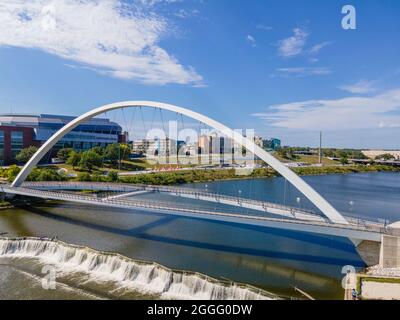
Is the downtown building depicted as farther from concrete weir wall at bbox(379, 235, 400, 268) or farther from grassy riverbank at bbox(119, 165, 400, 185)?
concrete weir wall at bbox(379, 235, 400, 268)

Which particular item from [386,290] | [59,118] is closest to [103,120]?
[59,118]

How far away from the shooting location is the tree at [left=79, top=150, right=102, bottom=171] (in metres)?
34.8

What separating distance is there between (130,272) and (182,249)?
9.46ft

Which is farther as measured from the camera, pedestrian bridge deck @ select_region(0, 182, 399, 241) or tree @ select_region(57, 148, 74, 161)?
tree @ select_region(57, 148, 74, 161)

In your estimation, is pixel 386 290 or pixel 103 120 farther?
pixel 103 120

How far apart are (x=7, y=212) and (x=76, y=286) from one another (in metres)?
12.6

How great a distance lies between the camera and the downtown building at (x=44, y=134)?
37.8 meters

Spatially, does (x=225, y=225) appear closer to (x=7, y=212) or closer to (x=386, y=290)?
(x=386, y=290)

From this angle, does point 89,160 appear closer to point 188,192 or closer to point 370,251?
point 188,192

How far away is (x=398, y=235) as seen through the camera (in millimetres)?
10625

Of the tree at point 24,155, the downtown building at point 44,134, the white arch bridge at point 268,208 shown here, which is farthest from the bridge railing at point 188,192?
the downtown building at point 44,134

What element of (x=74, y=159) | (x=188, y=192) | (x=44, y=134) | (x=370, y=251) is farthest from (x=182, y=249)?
(x=44, y=134)

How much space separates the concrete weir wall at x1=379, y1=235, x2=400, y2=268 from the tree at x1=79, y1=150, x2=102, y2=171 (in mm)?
31033

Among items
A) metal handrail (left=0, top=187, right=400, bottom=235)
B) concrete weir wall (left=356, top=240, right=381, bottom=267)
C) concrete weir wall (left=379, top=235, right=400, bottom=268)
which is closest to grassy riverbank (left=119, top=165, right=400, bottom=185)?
metal handrail (left=0, top=187, right=400, bottom=235)
